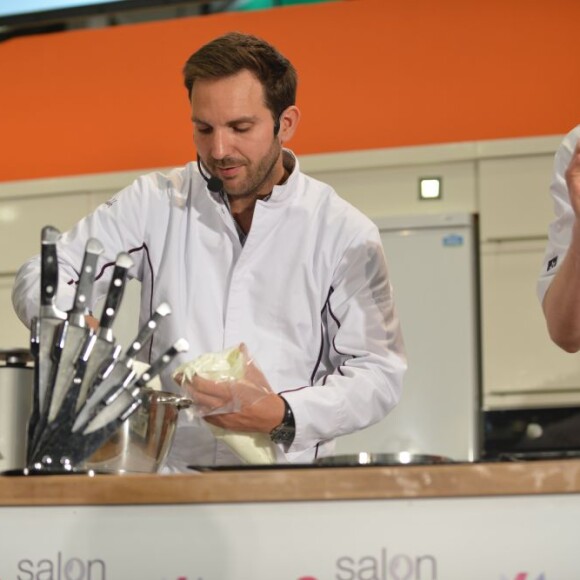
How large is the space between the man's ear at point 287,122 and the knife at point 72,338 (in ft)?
2.22

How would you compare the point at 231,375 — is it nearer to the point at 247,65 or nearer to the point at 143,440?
the point at 143,440

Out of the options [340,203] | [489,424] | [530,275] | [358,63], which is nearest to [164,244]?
[340,203]

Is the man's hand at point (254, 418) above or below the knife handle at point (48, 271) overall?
below

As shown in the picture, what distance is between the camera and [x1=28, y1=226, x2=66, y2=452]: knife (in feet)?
3.91

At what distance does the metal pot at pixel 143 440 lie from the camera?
120 cm

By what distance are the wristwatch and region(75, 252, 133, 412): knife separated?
325mm

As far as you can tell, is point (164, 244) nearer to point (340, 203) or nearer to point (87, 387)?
point (340, 203)

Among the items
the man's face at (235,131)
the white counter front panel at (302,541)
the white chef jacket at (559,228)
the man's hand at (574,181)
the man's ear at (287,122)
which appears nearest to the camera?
the white counter front panel at (302,541)

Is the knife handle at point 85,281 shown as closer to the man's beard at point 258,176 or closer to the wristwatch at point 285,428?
the wristwatch at point 285,428

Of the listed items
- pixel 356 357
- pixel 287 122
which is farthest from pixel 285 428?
pixel 287 122

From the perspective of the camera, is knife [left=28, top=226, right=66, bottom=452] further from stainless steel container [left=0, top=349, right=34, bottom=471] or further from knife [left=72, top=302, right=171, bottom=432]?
stainless steel container [left=0, top=349, right=34, bottom=471]

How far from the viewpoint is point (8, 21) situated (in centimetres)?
328

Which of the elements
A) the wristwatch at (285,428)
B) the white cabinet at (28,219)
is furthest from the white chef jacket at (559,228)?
the white cabinet at (28,219)

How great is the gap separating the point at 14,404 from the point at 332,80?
220 cm
